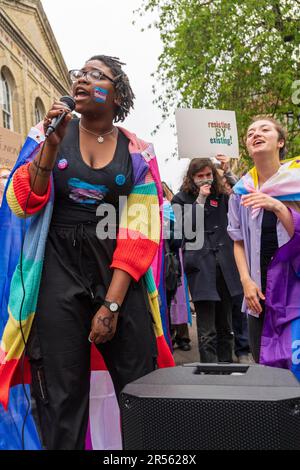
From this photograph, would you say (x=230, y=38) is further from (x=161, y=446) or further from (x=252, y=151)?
(x=161, y=446)

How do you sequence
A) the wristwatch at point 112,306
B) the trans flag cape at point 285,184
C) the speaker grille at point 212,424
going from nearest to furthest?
the speaker grille at point 212,424 → the wristwatch at point 112,306 → the trans flag cape at point 285,184

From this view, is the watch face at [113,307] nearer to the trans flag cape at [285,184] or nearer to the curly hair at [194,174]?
the trans flag cape at [285,184]

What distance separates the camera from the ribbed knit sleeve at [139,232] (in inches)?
79.0

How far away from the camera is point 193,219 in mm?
4445

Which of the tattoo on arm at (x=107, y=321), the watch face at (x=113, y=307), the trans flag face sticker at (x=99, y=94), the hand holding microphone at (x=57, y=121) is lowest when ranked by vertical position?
the tattoo on arm at (x=107, y=321)

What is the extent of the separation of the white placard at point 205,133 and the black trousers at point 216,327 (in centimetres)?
108

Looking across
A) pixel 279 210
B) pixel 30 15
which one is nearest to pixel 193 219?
pixel 279 210

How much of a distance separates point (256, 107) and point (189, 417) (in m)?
12.3

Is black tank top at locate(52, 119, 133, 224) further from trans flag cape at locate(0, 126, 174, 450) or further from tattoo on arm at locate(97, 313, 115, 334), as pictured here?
tattoo on arm at locate(97, 313, 115, 334)

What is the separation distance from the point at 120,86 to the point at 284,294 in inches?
47.1

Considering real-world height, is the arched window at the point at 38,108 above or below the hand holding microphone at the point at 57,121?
above

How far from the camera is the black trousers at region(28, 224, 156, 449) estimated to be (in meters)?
1.92


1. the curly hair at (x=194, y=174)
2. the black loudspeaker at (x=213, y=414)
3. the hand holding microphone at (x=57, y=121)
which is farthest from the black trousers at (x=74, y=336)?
the curly hair at (x=194, y=174)

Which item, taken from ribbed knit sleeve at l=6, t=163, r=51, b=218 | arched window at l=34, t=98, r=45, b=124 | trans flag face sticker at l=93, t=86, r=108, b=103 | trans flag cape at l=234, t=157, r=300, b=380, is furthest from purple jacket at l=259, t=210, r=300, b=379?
arched window at l=34, t=98, r=45, b=124
